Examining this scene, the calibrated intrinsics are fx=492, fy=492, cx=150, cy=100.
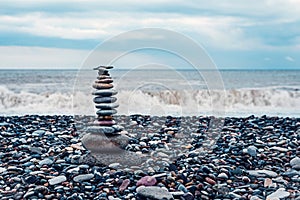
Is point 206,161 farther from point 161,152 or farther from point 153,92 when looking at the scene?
point 153,92

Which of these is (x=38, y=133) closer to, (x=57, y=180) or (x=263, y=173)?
(x=57, y=180)

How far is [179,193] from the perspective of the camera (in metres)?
5.29

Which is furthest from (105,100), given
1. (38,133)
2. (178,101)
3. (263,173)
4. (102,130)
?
(178,101)

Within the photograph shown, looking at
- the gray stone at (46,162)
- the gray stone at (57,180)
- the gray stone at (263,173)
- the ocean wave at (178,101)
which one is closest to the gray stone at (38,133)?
the gray stone at (46,162)

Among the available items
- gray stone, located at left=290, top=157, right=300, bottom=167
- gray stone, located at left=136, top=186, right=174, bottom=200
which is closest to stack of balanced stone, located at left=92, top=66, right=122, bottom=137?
gray stone, located at left=136, top=186, right=174, bottom=200

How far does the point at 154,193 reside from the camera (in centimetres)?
519

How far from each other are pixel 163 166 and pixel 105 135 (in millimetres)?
848

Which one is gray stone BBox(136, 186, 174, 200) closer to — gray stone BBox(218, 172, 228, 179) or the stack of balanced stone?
gray stone BBox(218, 172, 228, 179)

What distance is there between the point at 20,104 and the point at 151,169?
13044mm

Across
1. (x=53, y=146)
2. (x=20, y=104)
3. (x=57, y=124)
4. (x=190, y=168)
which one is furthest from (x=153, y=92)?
(x=190, y=168)

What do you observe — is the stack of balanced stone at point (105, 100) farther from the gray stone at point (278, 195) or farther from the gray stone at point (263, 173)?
the gray stone at point (278, 195)

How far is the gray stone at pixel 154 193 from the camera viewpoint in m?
5.14

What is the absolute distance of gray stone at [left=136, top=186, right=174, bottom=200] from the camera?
514 cm

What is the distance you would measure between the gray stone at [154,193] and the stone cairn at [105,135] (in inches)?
42.4
